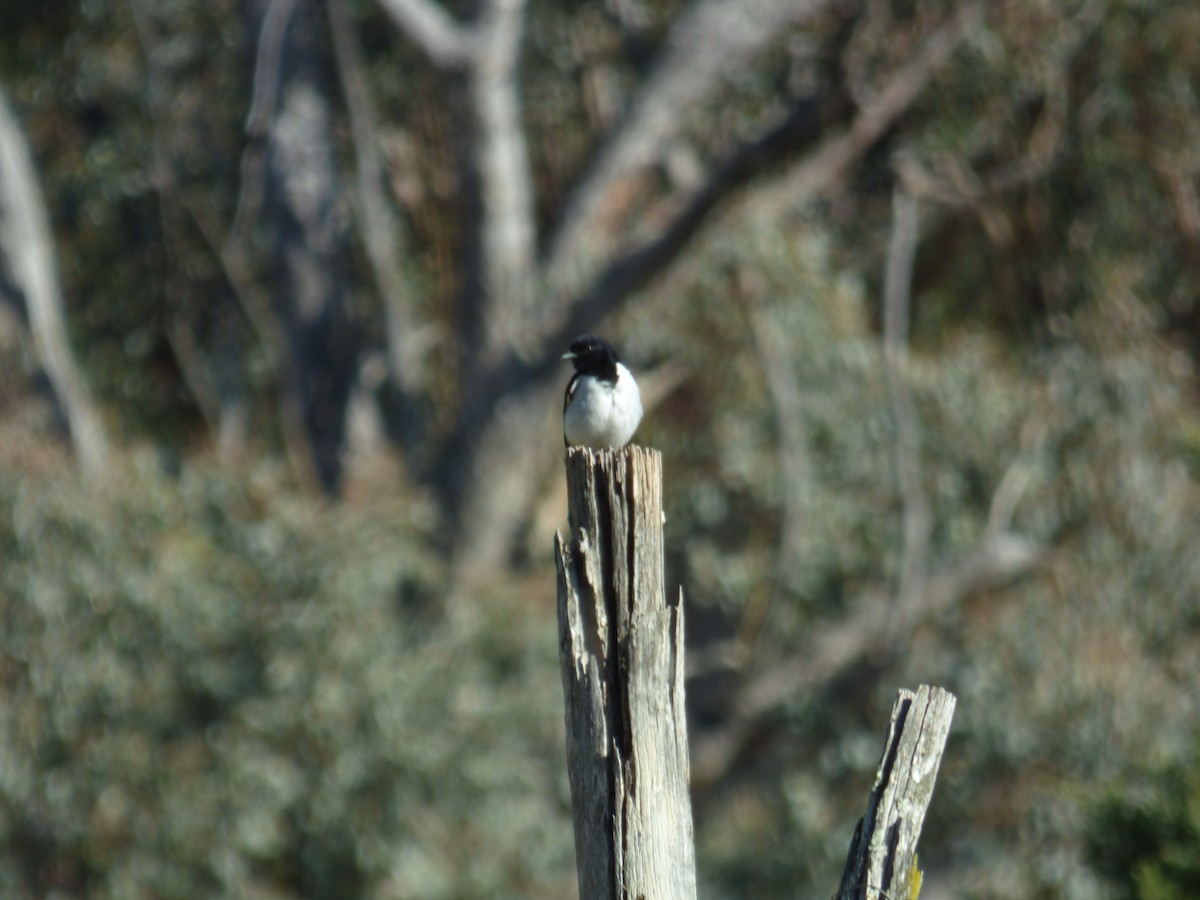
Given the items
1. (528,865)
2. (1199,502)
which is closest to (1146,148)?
(1199,502)

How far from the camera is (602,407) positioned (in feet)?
20.1

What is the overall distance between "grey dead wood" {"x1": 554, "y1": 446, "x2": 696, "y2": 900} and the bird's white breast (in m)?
2.16

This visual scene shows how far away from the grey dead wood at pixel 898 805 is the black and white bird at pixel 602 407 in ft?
8.40

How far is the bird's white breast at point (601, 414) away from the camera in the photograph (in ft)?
20.0

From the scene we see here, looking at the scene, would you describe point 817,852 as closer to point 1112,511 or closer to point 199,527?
point 1112,511

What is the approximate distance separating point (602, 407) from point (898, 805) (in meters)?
2.68

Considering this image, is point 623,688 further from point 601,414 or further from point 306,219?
point 306,219

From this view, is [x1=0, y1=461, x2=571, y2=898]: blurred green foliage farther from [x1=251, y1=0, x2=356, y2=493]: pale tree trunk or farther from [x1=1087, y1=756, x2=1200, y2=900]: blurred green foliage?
[x1=1087, y1=756, x2=1200, y2=900]: blurred green foliage

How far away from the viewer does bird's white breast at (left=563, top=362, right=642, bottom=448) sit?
6.10m

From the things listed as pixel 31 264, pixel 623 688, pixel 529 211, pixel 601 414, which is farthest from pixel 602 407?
pixel 31 264

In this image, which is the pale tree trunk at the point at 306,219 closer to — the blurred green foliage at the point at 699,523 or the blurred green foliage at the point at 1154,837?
the blurred green foliage at the point at 699,523

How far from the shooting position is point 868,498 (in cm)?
1255

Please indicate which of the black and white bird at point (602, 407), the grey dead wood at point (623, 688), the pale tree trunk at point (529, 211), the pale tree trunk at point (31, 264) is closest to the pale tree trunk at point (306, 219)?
the pale tree trunk at point (529, 211)

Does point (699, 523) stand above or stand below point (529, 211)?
below
